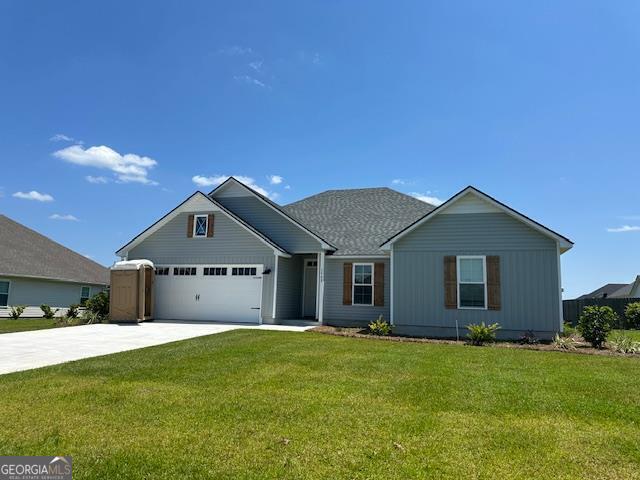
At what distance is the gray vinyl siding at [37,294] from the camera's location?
902 inches

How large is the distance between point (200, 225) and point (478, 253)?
1142 centimetres

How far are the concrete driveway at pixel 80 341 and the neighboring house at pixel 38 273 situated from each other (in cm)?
1022

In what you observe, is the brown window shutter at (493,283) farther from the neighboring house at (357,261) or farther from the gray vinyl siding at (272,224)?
the gray vinyl siding at (272,224)

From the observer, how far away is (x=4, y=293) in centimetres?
2252

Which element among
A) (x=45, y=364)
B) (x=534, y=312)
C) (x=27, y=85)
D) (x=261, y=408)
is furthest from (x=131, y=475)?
(x=27, y=85)

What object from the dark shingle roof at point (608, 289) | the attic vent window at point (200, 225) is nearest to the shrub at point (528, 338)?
the attic vent window at point (200, 225)

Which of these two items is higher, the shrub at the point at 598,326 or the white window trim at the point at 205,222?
the white window trim at the point at 205,222

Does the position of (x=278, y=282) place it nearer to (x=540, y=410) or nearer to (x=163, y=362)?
(x=163, y=362)

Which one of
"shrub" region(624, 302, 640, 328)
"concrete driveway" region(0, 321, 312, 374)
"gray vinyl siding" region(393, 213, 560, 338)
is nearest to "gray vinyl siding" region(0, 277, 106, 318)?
"concrete driveway" region(0, 321, 312, 374)

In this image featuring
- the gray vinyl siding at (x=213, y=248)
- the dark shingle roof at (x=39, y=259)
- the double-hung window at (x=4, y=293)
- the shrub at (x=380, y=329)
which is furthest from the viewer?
the dark shingle roof at (x=39, y=259)

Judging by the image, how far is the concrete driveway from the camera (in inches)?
358

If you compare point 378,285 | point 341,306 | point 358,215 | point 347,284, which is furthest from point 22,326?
point 358,215

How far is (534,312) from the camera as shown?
14000 millimetres

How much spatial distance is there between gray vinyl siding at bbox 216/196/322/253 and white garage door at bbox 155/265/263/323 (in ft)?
5.77
